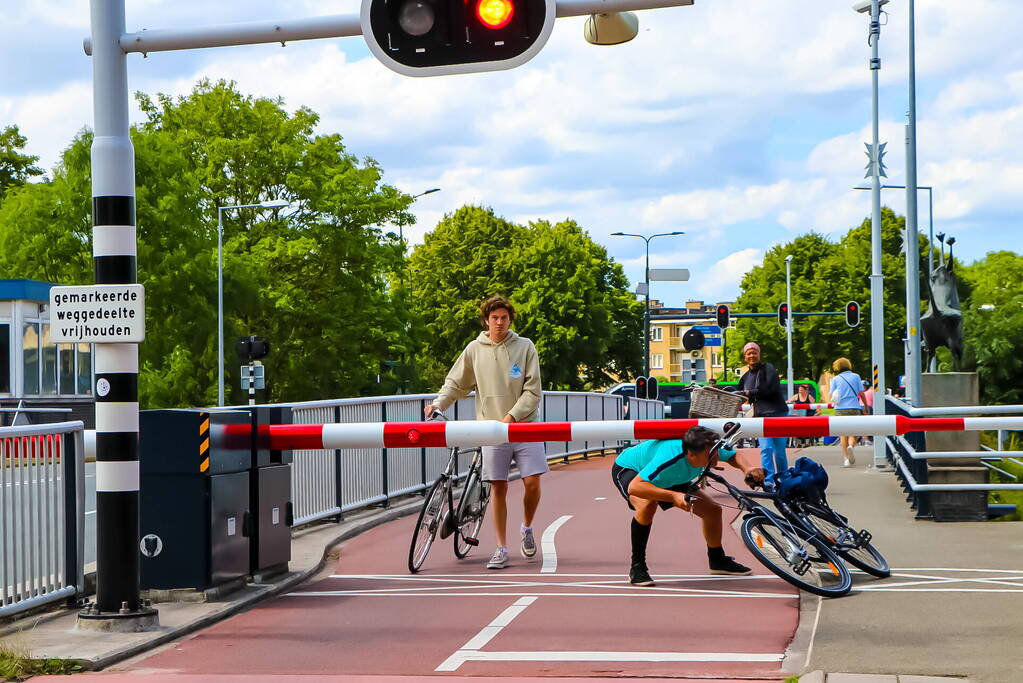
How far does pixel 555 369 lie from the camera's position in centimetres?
6869

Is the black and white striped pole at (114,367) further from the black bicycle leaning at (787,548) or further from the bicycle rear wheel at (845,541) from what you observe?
the bicycle rear wheel at (845,541)

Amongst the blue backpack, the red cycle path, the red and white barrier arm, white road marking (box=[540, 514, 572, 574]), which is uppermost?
the red and white barrier arm

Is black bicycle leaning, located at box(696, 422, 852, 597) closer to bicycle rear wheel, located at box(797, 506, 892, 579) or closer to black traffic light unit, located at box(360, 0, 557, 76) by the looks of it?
bicycle rear wheel, located at box(797, 506, 892, 579)

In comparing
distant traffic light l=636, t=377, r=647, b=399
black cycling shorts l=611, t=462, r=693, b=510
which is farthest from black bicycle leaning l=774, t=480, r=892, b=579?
distant traffic light l=636, t=377, r=647, b=399

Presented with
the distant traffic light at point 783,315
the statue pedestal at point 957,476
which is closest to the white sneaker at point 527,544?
the statue pedestal at point 957,476

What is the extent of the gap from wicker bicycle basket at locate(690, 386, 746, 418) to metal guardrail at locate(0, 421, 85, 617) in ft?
19.5

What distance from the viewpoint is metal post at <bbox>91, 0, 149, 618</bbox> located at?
24.9 feet

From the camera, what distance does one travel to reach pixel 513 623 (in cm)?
784

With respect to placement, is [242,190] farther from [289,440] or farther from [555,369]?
[289,440]

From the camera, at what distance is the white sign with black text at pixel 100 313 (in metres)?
7.58

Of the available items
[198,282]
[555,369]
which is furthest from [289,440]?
[555,369]

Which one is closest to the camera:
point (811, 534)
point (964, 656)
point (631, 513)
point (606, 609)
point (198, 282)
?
point (964, 656)

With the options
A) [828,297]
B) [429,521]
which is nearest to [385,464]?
[429,521]

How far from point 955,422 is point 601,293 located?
2471 inches
